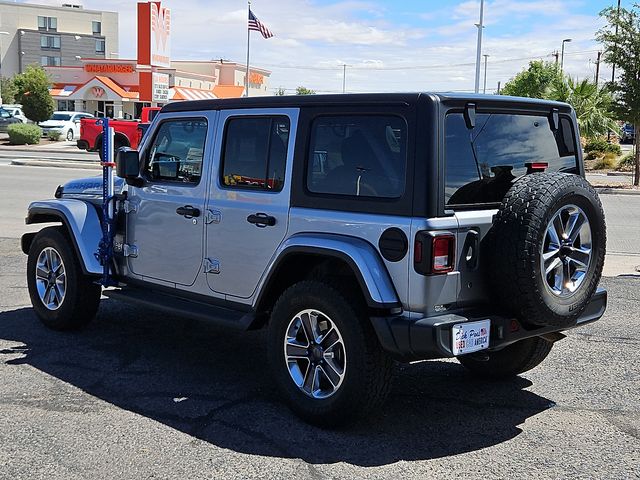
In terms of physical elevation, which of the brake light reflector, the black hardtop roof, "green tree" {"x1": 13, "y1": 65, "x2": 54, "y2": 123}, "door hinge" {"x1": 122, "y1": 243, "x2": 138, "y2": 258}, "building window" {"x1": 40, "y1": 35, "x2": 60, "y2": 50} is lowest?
"door hinge" {"x1": 122, "y1": 243, "x2": 138, "y2": 258}

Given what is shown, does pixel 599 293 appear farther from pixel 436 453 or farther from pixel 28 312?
pixel 28 312

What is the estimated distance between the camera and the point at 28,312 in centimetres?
723

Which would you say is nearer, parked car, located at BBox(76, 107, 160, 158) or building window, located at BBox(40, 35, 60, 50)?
parked car, located at BBox(76, 107, 160, 158)

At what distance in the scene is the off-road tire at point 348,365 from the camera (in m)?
4.34

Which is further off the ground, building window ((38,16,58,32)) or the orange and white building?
building window ((38,16,58,32))

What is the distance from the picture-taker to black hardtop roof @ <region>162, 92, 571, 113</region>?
4340 mm

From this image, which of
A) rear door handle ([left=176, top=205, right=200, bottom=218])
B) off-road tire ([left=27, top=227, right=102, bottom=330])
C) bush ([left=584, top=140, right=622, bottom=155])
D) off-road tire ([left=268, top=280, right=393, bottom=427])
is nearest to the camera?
off-road tire ([left=268, top=280, right=393, bottom=427])

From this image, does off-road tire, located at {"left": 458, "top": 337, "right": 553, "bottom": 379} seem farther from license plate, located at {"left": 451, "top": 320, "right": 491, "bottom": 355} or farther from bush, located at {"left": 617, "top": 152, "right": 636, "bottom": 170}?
bush, located at {"left": 617, "top": 152, "right": 636, "bottom": 170}

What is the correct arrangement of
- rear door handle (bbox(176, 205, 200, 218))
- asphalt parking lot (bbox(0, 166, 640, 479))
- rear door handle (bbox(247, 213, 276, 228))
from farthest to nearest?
rear door handle (bbox(176, 205, 200, 218))
rear door handle (bbox(247, 213, 276, 228))
asphalt parking lot (bbox(0, 166, 640, 479))

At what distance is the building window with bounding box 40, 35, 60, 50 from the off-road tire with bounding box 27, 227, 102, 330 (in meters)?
98.3

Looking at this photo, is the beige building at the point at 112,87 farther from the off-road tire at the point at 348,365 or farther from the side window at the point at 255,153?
the off-road tire at the point at 348,365

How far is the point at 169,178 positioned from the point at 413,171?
228cm

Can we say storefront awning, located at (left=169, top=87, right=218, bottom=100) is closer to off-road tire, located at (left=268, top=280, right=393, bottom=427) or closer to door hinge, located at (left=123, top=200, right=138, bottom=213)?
door hinge, located at (left=123, top=200, right=138, bottom=213)

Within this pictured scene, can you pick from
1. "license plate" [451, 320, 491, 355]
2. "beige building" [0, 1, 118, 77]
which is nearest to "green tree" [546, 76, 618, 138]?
"license plate" [451, 320, 491, 355]
